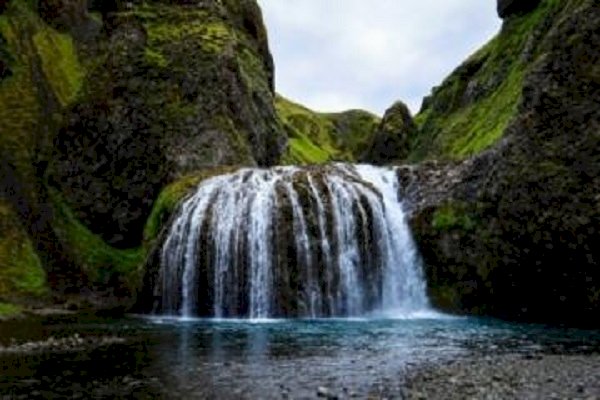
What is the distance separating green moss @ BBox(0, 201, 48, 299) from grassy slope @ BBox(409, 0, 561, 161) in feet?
113

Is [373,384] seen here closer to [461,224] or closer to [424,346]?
[424,346]

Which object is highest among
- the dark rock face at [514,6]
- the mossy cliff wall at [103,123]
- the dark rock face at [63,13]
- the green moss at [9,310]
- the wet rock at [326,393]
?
the dark rock face at [514,6]

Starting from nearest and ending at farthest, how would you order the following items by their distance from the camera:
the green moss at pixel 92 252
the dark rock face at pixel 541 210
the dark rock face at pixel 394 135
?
the dark rock face at pixel 541 210 → the green moss at pixel 92 252 → the dark rock face at pixel 394 135

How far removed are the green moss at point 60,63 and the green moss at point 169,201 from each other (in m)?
20.9

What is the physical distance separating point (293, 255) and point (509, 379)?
94.1 feet

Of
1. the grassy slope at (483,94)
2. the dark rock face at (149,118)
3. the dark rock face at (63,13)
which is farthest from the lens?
the dark rock face at (63,13)

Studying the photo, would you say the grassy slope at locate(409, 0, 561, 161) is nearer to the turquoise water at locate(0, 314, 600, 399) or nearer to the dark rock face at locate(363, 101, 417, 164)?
the dark rock face at locate(363, 101, 417, 164)

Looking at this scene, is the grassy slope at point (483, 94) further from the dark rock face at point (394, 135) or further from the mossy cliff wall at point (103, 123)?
the mossy cliff wall at point (103, 123)

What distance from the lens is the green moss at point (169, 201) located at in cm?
5859

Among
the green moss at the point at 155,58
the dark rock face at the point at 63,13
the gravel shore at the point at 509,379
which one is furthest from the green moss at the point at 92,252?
the gravel shore at the point at 509,379

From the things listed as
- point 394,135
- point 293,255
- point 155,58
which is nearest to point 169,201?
point 293,255

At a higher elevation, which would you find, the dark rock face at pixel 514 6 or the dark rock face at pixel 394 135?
the dark rock face at pixel 514 6

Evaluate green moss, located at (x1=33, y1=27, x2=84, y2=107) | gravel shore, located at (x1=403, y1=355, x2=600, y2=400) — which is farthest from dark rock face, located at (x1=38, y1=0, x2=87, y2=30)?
gravel shore, located at (x1=403, y1=355, x2=600, y2=400)

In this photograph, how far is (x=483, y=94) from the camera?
307ft
